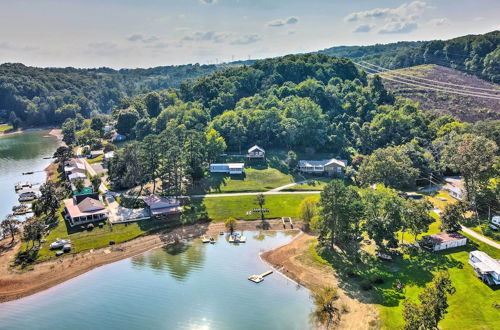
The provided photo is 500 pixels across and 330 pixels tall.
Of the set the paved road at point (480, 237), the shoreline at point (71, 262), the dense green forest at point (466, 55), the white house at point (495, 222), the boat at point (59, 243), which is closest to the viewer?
the shoreline at point (71, 262)

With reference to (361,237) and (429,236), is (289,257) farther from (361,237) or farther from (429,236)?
(429,236)

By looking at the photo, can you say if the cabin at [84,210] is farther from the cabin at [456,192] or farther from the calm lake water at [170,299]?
the cabin at [456,192]

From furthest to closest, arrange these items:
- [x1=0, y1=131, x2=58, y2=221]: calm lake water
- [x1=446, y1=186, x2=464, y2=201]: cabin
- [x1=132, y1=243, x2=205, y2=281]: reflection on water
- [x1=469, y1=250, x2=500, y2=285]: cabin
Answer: [x1=0, y1=131, x2=58, y2=221]: calm lake water
[x1=446, y1=186, x2=464, y2=201]: cabin
[x1=132, y1=243, x2=205, y2=281]: reflection on water
[x1=469, y1=250, x2=500, y2=285]: cabin

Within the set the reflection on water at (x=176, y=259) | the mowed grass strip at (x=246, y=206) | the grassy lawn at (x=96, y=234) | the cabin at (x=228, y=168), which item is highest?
the cabin at (x=228, y=168)

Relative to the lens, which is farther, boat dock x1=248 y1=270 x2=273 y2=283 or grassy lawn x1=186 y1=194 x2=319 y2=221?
grassy lawn x1=186 y1=194 x2=319 y2=221

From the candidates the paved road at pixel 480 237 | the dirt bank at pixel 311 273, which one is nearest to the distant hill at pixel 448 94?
the paved road at pixel 480 237

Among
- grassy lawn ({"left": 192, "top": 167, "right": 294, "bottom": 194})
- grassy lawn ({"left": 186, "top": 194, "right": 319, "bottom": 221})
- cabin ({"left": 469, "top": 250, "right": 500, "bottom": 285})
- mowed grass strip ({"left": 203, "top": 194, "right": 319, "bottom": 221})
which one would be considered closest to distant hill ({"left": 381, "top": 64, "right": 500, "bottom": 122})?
grassy lawn ({"left": 192, "top": 167, "right": 294, "bottom": 194})

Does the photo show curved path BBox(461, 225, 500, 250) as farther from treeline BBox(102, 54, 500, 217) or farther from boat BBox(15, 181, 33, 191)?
boat BBox(15, 181, 33, 191)
